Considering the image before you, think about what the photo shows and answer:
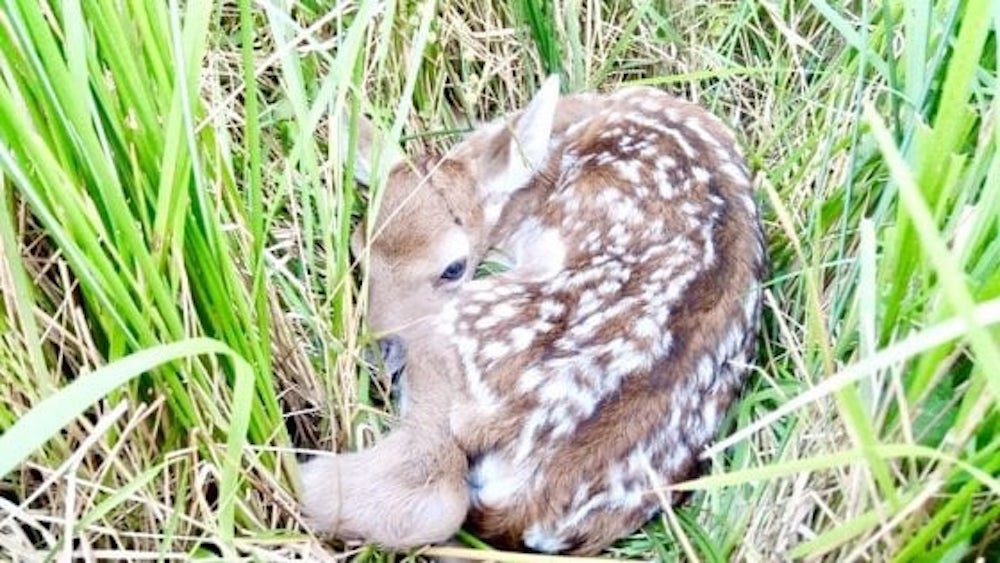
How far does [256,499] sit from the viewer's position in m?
1.85

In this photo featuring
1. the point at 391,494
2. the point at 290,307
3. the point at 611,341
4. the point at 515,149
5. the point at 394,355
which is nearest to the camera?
the point at 391,494

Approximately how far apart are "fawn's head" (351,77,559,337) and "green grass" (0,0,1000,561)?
94 mm

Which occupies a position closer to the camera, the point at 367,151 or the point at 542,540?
the point at 542,540

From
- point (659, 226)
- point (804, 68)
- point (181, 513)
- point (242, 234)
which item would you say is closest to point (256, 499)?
point (181, 513)

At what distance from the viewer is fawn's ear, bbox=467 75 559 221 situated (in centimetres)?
237

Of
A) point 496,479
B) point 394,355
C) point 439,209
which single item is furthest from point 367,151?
point 496,479

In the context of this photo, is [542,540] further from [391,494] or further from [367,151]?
[367,151]

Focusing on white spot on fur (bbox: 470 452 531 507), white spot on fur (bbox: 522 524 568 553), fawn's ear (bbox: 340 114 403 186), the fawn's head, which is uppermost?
fawn's ear (bbox: 340 114 403 186)

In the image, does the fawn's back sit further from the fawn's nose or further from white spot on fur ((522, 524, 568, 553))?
the fawn's nose

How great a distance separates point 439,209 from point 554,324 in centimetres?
55

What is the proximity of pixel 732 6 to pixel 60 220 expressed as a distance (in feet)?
6.09

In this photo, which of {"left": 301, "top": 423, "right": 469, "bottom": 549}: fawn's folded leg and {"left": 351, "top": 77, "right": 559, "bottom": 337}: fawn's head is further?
{"left": 351, "top": 77, "right": 559, "bottom": 337}: fawn's head

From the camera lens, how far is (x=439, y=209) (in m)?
2.49

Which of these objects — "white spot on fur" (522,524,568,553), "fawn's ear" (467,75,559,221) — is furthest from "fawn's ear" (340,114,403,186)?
"white spot on fur" (522,524,568,553)
